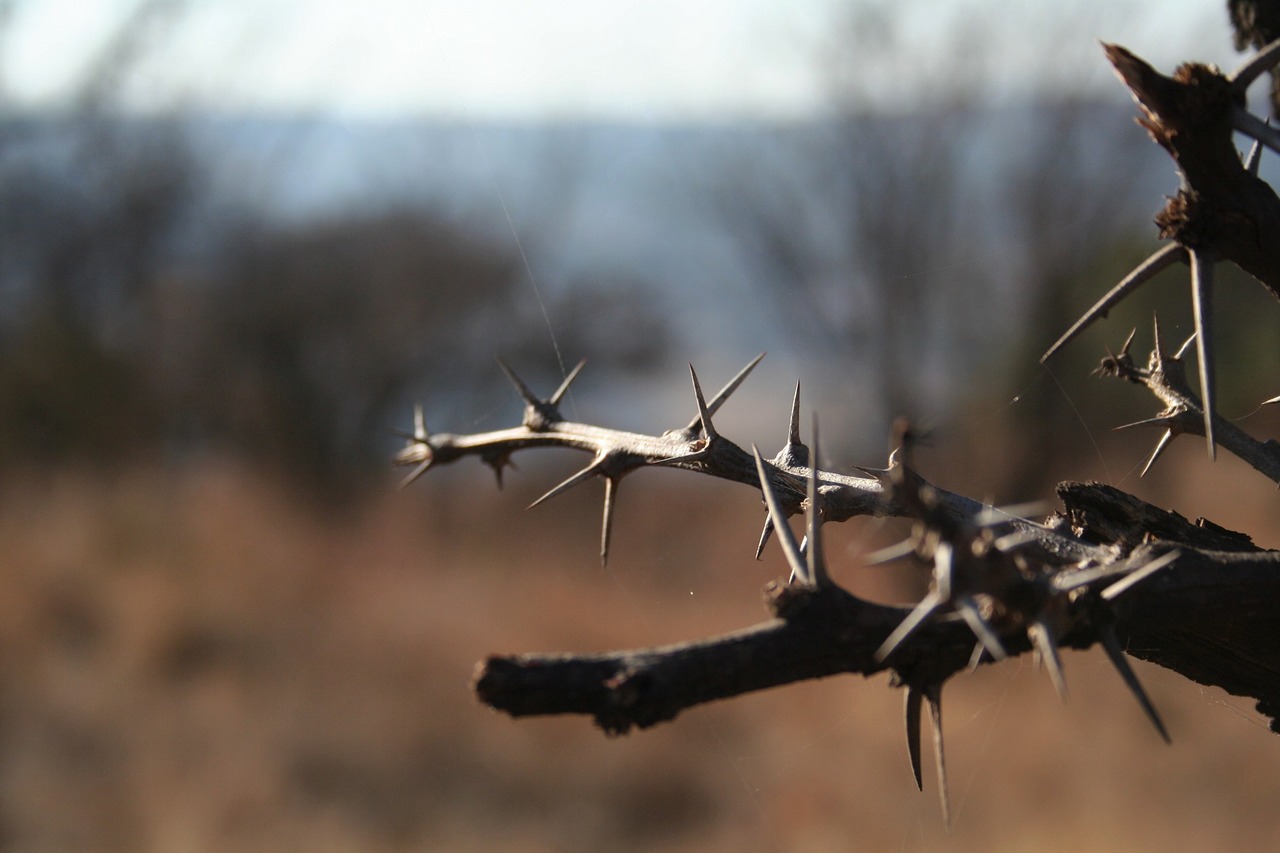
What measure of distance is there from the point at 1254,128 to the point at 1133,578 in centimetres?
47

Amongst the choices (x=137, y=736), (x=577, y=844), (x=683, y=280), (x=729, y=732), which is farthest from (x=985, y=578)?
(x=683, y=280)

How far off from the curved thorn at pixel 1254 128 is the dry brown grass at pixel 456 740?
17.3 ft

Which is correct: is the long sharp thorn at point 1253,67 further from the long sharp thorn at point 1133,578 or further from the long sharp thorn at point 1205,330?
the long sharp thorn at point 1133,578

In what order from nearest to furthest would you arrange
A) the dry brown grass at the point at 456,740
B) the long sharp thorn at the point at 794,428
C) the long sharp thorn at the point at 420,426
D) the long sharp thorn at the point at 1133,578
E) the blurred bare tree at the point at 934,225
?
1. the long sharp thorn at the point at 1133,578
2. the long sharp thorn at the point at 794,428
3. the long sharp thorn at the point at 420,426
4. the dry brown grass at the point at 456,740
5. the blurred bare tree at the point at 934,225

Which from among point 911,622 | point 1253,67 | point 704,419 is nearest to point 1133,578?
point 911,622

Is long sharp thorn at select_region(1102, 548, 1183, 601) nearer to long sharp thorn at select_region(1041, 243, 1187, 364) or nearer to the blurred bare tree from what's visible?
long sharp thorn at select_region(1041, 243, 1187, 364)

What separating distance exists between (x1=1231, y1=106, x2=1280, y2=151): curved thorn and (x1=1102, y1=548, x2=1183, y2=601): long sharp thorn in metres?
0.41

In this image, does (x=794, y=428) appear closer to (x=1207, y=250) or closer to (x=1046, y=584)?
(x=1207, y=250)

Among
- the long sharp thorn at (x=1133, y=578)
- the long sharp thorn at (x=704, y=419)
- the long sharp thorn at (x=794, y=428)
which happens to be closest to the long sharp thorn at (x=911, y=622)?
the long sharp thorn at (x=1133, y=578)

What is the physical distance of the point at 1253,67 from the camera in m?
1.05

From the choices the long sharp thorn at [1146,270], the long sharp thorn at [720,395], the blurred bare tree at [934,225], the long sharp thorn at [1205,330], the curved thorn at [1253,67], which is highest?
the blurred bare tree at [934,225]

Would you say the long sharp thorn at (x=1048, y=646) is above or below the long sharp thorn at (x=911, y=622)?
below

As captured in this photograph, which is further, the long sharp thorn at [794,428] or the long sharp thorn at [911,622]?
the long sharp thorn at [794,428]

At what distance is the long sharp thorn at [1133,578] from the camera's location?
3.16 ft
